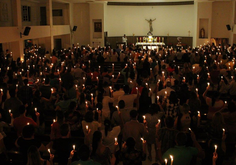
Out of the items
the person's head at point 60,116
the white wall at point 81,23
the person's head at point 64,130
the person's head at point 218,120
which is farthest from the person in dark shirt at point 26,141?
the white wall at point 81,23

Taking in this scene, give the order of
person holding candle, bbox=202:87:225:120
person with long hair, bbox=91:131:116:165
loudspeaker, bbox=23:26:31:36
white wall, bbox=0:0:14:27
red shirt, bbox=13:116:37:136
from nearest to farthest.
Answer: person with long hair, bbox=91:131:116:165
red shirt, bbox=13:116:37:136
person holding candle, bbox=202:87:225:120
white wall, bbox=0:0:14:27
loudspeaker, bbox=23:26:31:36

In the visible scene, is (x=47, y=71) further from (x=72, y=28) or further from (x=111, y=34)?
(x=111, y=34)

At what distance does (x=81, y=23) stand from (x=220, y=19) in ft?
40.7

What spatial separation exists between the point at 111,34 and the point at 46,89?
23259mm

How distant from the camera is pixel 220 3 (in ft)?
95.6

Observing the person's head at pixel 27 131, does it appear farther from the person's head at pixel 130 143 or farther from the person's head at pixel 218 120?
the person's head at pixel 218 120

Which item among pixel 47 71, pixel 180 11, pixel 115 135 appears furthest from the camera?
pixel 180 11

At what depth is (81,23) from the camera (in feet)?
101

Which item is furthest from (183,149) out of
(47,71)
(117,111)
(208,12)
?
(208,12)

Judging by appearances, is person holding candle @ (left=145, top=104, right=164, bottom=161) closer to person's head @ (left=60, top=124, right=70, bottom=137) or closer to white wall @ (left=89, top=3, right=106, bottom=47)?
person's head @ (left=60, top=124, right=70, bottom=137)

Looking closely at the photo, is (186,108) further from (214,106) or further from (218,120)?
(214,106)

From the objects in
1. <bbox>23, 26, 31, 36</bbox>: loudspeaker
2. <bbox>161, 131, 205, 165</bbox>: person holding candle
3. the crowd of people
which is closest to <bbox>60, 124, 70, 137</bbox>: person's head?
the crowd of people

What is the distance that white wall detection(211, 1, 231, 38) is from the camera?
29.0m

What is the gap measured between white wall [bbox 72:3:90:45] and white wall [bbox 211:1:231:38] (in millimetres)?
11281
